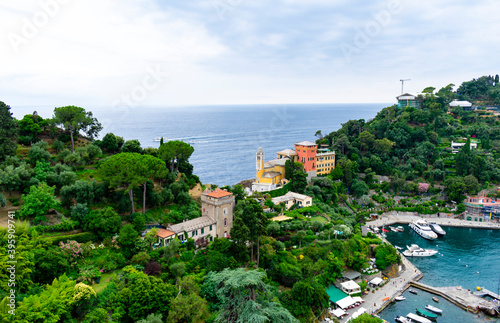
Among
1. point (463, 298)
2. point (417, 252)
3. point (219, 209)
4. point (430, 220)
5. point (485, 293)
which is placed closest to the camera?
point (463, 298)

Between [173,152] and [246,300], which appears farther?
[173,152]

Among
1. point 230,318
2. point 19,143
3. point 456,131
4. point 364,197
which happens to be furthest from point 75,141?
point 456,131

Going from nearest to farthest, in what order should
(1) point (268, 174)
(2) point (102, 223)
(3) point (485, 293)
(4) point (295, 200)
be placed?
(2) point (102, 223)
(3) point (485, 293)
(4) point (295, 200)
(1) point (268, 174)

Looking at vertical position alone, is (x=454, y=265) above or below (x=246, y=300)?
below

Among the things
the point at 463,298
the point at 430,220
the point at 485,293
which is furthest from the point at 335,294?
the point at 430,220

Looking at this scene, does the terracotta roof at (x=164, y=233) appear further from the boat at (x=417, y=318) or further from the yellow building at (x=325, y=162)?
the yellow building at (x=325, y=162)

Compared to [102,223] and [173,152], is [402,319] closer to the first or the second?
[102,223]

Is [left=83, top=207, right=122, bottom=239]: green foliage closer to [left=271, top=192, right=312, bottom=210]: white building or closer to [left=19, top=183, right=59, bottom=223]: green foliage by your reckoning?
[left=19, top=183, right=59, bottom=223]: green foliage

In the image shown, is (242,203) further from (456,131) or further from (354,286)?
(456,131)
